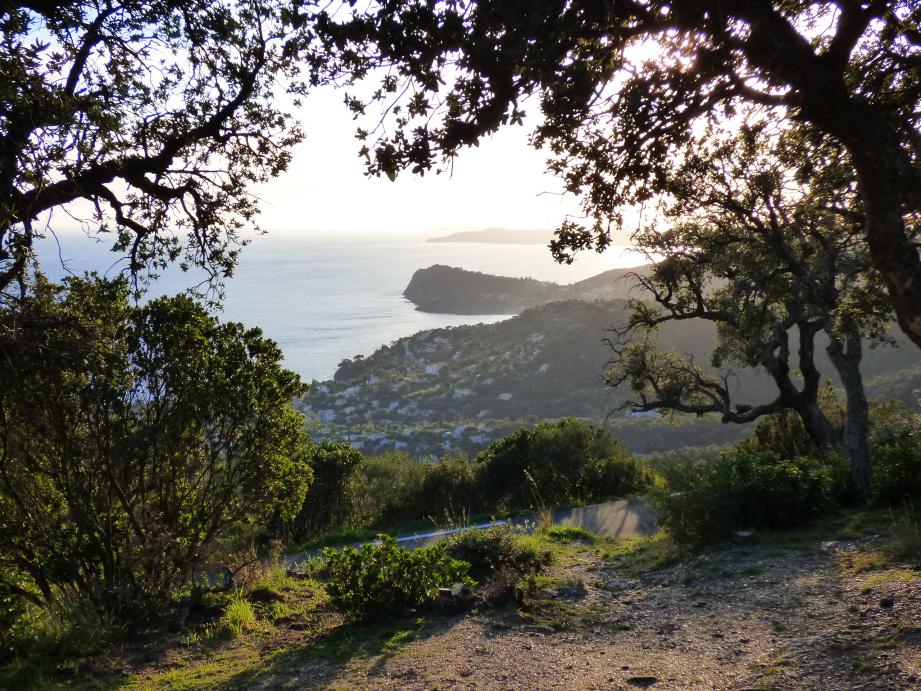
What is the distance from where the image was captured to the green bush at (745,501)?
7234 millimetres

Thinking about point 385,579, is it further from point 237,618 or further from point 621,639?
point 621,639

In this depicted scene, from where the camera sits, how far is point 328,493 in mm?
12414

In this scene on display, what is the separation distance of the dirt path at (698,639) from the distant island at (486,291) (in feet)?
193

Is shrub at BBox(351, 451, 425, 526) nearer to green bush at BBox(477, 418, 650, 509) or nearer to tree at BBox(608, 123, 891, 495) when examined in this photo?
green bush at BBox(477, 418, 650, 509)

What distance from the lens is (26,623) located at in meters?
5.19

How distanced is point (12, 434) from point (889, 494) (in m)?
8.05

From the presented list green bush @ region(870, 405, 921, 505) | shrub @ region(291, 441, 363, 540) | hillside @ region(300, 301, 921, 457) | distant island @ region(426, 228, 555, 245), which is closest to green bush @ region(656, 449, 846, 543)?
Answer: green bush @ region(870, 405, 921, 505)

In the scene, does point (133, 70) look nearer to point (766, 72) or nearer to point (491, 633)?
point (766, 72)

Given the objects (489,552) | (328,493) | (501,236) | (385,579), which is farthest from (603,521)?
(501,236)

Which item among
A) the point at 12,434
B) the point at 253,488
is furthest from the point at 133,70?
the point at 253,488

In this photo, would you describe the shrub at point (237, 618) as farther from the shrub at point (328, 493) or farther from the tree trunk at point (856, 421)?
the tree trunk at point (856, 421)

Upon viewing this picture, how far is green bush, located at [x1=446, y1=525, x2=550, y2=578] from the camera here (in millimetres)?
6543

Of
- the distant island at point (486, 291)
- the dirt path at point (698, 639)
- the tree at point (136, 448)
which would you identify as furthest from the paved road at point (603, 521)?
the distant island at point (486, 291)

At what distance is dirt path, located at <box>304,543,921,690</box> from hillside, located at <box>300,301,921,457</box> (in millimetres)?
25117
